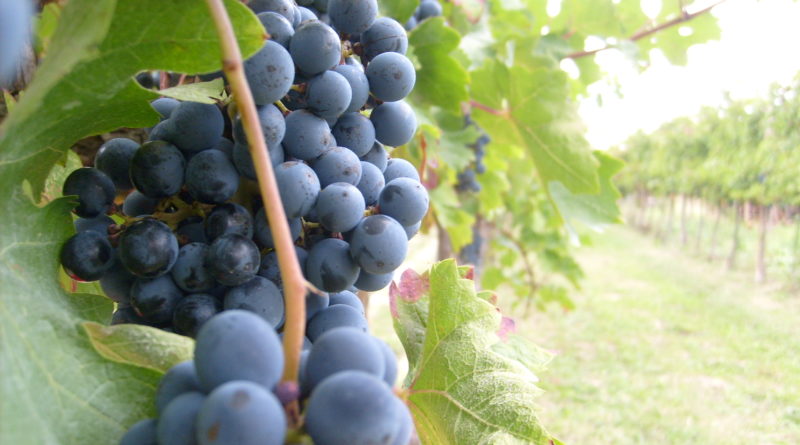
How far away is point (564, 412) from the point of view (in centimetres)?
420

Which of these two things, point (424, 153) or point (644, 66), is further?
point (644, 66)

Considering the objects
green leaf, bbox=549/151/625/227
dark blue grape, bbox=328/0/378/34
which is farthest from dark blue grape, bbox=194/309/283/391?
green leaf, bbox=549/151/625/227

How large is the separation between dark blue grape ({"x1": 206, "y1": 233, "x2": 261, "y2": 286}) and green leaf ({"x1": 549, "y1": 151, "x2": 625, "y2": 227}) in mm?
1089

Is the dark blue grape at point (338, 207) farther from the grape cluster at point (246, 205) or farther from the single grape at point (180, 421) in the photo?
the single grape at point (180, 421)

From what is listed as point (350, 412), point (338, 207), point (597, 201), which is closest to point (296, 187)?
point (338, 207)

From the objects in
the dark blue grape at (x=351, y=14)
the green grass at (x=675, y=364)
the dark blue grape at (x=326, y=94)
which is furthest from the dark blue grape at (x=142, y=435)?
the green grass at (x=675, y=364)

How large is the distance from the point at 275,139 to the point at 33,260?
0.77ft

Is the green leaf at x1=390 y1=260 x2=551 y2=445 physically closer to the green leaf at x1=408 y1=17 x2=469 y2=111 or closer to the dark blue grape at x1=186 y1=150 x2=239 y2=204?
the dark blue grape at x1=186 y1=150 x2=239 y2=204

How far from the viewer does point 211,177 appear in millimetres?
532

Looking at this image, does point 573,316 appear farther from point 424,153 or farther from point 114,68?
point 114,68

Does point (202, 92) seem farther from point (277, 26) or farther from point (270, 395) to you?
point (270, 395)

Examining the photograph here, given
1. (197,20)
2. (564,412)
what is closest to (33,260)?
(197,20)

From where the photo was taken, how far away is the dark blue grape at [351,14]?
67 cm

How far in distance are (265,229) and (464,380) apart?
28 cm
